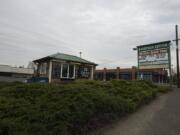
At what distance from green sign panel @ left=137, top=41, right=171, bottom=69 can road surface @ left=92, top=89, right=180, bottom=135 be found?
9846mm

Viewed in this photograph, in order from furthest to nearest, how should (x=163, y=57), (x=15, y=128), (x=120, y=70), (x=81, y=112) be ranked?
(x=120, y=70) → (x=163, y=57) → (x=81, y=112) → (x=15, y=128)

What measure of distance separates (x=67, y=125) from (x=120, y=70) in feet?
113

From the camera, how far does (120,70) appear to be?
124 ft

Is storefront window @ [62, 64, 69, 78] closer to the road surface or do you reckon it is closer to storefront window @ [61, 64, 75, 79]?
storefront window @ [61, 64, 75, 79]

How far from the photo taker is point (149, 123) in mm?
6113

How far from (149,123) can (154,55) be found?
12.9 meters

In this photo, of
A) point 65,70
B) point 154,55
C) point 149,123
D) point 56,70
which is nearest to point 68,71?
point 65,70

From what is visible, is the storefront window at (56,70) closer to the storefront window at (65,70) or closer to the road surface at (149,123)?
the storefront window at (65,70)

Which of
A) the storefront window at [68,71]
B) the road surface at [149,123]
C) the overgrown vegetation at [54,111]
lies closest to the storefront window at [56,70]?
the storefront window at [68,71]

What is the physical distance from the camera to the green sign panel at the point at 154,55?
660 inches

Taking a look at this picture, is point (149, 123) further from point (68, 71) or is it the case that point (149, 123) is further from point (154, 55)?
point (154, 55)

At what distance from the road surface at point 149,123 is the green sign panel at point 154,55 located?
985cm

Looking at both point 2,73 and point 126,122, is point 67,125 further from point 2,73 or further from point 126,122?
point 2,73

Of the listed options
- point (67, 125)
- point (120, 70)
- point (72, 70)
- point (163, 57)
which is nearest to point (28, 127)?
point (67, 125)
